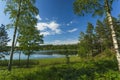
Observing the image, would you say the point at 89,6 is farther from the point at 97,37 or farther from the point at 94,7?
the point at 97,37

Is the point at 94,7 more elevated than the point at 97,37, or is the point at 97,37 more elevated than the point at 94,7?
the point at 97,37

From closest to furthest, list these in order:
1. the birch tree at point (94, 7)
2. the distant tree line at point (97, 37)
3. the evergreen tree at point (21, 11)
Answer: the birch tree at point (94, 7) < the evergreen tree at point (21, 11) < the distant tree line at point (97, 37)

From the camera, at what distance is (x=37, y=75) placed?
45.9ft

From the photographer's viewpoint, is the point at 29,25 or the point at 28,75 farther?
the point at 29,25

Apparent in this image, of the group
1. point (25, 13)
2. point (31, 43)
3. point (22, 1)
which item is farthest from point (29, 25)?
point (31, 43)

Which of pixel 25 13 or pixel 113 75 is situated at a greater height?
pixel 25 13

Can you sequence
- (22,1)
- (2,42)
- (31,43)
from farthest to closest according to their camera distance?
(2,42) < (31,43) < (22,1)

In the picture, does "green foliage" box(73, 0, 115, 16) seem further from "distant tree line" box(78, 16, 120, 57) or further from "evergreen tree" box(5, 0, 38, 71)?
"distant tree line" box(78, 16, 120, 57)

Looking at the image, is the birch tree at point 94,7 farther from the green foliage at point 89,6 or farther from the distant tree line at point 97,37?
the distant tree line at point 97,37

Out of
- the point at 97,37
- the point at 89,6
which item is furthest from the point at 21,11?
the point at 97,37

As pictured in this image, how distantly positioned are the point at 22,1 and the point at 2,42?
38.2 meters

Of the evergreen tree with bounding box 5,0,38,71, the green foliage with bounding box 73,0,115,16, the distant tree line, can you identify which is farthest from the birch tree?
the distant tree line

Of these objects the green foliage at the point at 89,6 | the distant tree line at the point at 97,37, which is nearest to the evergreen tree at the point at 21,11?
the green foliage at the point at 89,6

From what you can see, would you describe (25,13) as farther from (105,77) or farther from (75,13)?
(105,77)
